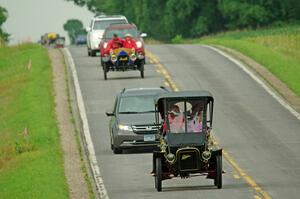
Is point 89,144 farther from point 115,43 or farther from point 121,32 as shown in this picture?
point 121,32

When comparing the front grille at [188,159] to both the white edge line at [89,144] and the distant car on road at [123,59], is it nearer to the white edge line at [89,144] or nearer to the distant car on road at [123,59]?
the white edge line at [89,144]

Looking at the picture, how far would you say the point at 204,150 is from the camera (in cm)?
2397

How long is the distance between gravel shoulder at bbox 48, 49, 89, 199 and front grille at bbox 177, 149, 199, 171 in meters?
2.04

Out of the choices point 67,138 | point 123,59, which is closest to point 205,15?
point 123,59

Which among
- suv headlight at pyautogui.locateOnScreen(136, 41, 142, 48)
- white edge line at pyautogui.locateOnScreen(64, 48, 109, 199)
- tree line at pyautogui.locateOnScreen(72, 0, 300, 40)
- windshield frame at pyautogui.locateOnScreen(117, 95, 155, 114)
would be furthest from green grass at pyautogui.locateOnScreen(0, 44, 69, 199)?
tree line at pyautogui.locateOnScreen(72, 0, 300, 40)

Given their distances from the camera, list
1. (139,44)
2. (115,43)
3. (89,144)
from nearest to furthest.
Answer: (89,144) → (115,43) → (139,44)

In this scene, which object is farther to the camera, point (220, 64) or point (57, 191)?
point (220, 64)

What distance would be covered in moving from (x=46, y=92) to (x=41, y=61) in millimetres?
10824

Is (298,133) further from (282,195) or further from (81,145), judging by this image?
(282,195)

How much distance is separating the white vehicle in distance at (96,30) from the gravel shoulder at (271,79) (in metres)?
5.73

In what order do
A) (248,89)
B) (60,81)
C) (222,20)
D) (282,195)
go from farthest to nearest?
1. (222,20)
2. (60,81)
3. (248,89)
4. (282,195)

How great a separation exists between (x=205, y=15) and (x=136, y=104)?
7724cm

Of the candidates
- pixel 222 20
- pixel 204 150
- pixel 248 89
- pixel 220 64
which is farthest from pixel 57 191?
pixel 222 20

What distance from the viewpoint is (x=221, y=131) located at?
1384 inches
